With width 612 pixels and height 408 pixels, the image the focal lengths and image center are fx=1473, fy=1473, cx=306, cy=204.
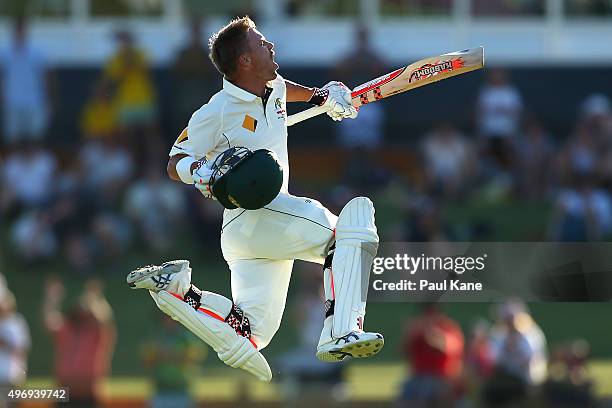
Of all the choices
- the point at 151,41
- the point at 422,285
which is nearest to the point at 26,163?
the point at 151,41

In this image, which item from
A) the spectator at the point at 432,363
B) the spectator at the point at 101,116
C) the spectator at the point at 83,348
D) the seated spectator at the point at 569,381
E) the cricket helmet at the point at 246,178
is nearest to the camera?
the cricket helmet at the point at 246,178

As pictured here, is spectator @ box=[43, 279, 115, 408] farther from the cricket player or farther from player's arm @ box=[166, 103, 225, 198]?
player's arm @ box=[166, 103, 225, 198]

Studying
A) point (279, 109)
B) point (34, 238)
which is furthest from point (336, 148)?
point (279, 109)

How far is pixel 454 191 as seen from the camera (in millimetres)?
14484

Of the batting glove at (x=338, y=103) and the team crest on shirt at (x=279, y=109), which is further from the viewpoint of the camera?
the batting glove at (x=338, y=103)

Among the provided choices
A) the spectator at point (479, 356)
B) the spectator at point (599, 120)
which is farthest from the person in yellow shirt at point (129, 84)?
the spectator at point (599, 120)

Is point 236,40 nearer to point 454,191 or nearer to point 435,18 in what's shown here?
point 454,191

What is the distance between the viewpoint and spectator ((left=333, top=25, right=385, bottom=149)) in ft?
46.2

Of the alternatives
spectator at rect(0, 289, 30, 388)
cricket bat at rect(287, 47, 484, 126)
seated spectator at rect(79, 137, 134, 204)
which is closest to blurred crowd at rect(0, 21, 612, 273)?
seated spectator at rect(79, 137, 134, 204)

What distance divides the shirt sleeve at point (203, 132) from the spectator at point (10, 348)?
506 cm

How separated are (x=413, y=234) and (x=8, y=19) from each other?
585 centimetres

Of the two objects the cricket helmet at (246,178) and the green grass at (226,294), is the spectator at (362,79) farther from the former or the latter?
the cricket helmet at (246,178)

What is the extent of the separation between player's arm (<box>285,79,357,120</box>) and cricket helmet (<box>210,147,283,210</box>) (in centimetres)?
67

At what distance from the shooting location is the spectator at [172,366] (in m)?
11.4
